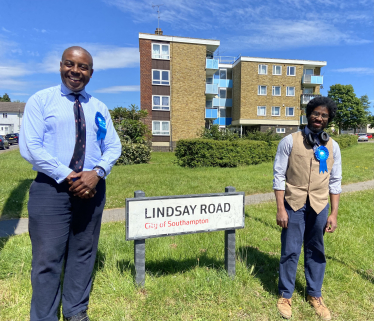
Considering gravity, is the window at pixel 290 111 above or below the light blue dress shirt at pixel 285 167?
above

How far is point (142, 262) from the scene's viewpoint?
2.94 meters

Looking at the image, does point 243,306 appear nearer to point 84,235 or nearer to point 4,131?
point 84,235

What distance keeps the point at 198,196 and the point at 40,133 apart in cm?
157

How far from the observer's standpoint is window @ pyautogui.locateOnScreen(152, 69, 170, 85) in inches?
1182

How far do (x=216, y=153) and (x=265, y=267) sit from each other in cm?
1008

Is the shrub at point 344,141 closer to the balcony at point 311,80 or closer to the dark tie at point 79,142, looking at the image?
the balcony at point 311,80

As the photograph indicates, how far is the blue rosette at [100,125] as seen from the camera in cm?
243

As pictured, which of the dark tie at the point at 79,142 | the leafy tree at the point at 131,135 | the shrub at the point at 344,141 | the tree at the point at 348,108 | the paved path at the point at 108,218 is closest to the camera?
the dark tie at the point at 79,142

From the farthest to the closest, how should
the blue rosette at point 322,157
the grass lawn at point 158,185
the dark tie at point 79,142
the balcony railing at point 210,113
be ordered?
the balcony railing at point 210,113 < the grass lawn at point 158,185 < the blue rosette at point 322,157 < the dark tie at point 79,142

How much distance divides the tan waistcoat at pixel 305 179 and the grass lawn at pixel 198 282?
106 cm

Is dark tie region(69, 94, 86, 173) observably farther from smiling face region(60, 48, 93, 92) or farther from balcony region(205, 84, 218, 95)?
balcony region(205, 84, 218, 95)

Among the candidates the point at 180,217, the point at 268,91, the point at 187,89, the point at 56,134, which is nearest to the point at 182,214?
the point at 180,217

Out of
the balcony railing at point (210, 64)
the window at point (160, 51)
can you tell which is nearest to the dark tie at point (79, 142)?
the window at point (160, 51)

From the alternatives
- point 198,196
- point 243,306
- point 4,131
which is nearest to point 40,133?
point 198,196
